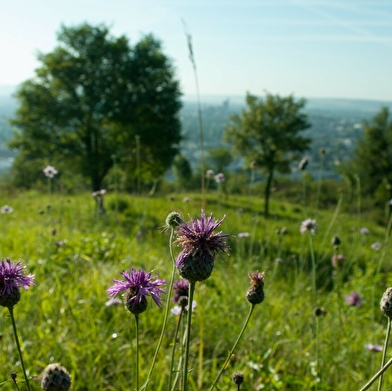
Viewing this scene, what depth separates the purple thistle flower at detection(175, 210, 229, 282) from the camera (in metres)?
1.11

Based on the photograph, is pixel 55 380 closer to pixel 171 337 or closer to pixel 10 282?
pixel 10 282

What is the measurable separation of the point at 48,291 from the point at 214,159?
77.9 metres

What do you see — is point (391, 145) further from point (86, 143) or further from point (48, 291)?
point (48, 291)

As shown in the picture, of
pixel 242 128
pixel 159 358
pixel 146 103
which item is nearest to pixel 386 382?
pixel 159 358

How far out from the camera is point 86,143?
2095cm

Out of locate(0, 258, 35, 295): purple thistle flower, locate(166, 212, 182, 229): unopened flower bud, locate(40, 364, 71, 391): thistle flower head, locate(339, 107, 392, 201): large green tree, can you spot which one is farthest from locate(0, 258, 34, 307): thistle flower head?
locate(339, 107, 392, 201): large green tree

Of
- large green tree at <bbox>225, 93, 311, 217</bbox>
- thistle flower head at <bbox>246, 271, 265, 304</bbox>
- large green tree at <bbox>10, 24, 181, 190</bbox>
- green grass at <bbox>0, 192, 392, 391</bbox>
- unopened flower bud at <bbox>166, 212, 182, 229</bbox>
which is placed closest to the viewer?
unopened flower bud at <bbox>166, 212, 182, 229</bbox>

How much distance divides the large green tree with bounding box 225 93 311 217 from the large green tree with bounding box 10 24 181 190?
7.45 metres

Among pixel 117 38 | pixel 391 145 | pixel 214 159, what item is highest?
pixel 117 38

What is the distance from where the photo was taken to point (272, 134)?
2583 cm

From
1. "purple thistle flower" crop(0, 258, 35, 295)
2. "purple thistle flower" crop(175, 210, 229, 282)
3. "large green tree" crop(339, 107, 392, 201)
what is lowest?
"large green tree" crop(339, 107, 392, 201)

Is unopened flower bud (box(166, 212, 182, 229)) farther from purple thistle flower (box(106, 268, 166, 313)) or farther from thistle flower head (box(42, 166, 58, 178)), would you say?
thistle flower head (box(42, 166, 58, 178))

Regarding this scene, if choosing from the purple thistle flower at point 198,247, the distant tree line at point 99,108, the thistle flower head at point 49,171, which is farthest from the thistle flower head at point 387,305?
the distant tree line at point 99,108

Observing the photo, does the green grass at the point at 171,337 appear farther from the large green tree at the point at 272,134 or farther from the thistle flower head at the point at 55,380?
the large green tree at the point at 272,134
